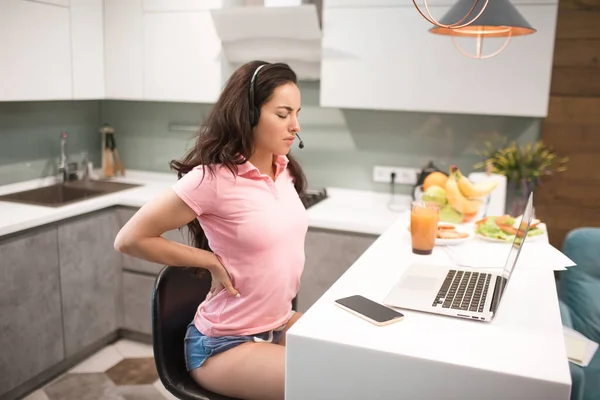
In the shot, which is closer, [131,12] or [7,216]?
[7,216]

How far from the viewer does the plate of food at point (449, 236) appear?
6.42 feet

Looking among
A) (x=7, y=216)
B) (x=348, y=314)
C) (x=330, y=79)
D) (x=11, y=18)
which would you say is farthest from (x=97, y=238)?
(x=348, y=314)

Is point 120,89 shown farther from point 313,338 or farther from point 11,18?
point 313,338

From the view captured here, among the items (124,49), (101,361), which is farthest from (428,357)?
(124,49)

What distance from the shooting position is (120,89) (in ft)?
10.6

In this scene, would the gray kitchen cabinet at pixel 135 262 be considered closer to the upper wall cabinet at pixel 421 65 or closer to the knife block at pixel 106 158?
the knife block at pixel 106 158

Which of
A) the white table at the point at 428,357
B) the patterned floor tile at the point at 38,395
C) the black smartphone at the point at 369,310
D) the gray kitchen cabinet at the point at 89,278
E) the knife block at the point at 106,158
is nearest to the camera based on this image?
the white table at the point at 428,357

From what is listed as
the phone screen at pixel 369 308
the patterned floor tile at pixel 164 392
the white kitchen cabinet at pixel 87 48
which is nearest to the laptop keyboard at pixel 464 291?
the phone screen at pixel 369 308

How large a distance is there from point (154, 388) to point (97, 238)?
0.78 metres

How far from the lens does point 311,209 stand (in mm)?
2822

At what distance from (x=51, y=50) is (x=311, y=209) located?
4.87 feet

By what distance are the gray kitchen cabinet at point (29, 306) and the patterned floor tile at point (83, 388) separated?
0.11 m

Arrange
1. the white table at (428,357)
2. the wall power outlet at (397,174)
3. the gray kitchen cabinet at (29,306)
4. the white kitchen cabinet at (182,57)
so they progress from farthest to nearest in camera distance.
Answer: the wall power outlet at (397,174) < the white kitchen cabinet at (182,57) < the gray kitchen cabinet at (29,306) < the white table at (428,357)

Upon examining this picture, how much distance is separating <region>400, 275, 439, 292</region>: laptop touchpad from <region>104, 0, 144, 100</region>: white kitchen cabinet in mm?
2116
